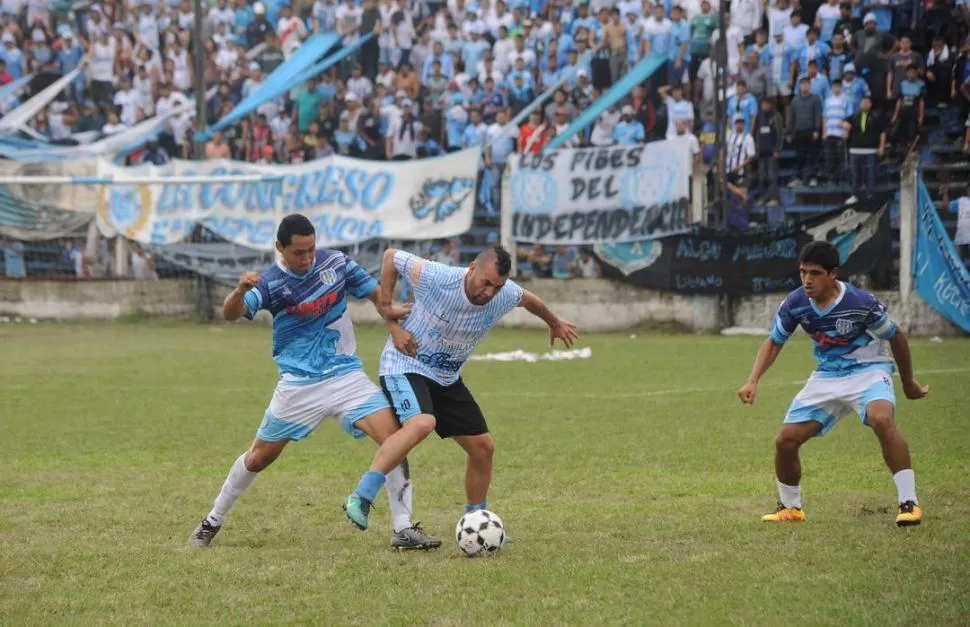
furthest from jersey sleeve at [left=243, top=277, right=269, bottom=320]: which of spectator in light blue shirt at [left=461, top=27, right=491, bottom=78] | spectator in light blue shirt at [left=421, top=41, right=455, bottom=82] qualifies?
spectator in light blue shirt at [left=421, top=41, right=455, bottom=82]

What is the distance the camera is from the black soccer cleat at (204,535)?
767 centimetres

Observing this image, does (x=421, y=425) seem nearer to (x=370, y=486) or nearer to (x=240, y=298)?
(x=370, y=486)

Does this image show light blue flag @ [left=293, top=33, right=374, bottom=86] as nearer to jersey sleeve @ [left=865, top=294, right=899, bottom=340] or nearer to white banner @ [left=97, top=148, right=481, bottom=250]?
white banner @ [left=97, top=148, right=481, bottom=250]

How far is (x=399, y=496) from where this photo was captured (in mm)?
7645

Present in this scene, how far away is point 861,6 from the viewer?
21.5 m

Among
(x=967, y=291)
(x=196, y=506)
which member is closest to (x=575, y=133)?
(x=967, y=291)

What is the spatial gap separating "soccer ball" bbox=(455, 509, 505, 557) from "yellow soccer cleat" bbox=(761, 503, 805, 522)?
1814 millimetres

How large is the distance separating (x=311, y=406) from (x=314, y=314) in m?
0.51

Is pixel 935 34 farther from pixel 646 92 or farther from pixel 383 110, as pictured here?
pixel 383 110

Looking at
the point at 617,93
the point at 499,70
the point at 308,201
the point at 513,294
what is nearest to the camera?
the point at 513,294

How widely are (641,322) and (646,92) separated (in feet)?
12.6

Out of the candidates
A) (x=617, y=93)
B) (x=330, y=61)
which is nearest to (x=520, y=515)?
(x=617, y=93)

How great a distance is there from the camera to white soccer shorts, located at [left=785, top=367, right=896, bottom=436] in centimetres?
811

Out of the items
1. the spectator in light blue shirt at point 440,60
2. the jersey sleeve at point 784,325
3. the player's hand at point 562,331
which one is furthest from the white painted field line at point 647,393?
the spectator in light blue shirt at point 440,60
